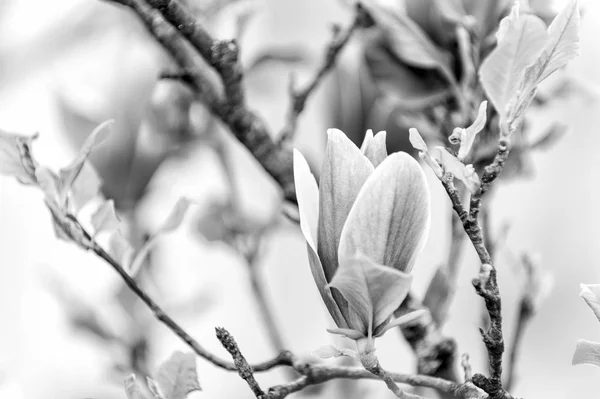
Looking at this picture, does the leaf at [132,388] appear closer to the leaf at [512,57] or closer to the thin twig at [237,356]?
the thin twig at [237,356]

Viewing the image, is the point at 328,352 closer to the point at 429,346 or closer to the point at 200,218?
the point at 429,346

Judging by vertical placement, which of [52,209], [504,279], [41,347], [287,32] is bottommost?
[41,347]

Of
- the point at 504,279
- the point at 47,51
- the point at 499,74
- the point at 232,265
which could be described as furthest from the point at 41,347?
the point at 499,74

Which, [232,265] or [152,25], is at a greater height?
[152,25]

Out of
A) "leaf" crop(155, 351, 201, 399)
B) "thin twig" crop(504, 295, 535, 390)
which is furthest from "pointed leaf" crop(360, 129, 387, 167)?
"thin twig" crop(504, 295, 535, 390)

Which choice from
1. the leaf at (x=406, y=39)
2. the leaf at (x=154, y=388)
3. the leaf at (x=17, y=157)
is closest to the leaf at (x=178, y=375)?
the leaf at (x=154, y=388)

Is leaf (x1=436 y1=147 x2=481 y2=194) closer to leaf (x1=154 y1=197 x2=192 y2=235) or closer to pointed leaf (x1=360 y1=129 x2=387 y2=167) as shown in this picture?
pointed leaf (x1=360 y1=129 x2=387 y2=167)

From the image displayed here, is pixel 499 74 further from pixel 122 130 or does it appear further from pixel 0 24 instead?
pixel 0 24
